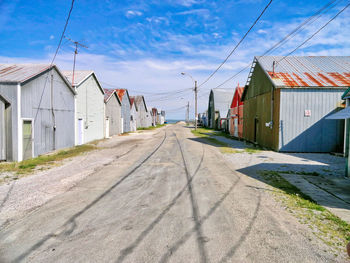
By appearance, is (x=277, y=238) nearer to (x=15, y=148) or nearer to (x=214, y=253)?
(x=214, y=253)

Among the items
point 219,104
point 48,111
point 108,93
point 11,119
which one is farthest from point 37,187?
point 219,104

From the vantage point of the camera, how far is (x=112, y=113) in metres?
29.3

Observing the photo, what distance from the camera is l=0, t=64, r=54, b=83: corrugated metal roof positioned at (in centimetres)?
1172

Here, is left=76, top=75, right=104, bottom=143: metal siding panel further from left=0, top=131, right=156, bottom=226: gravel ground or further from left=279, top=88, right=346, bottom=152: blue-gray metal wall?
left=279, top=88, right=346, bottom=152: blue-gray metal wall

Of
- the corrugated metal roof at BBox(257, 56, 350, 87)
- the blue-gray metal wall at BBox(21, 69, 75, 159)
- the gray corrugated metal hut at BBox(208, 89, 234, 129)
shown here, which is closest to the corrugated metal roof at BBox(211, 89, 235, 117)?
the gray corrugated metal hut at BBox(208, 89, 234, 129)

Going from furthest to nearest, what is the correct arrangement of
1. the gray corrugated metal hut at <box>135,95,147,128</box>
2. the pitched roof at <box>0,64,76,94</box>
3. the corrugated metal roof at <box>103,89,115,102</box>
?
1. the gray corrugated metal hut at <box>135,95,147,128</box>
2. the corrugated metal roof at <box>103,89,115,102</box>
3. the pitched roof at <box>0,64,76,94</box>

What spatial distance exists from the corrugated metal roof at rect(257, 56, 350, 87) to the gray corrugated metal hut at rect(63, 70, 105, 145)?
14313mm

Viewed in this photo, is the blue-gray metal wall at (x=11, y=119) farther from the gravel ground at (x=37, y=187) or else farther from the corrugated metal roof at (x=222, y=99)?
the corrugated metal roof at (x=222, y=99)

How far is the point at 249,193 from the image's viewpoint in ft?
22.3

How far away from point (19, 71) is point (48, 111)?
257 centimetres

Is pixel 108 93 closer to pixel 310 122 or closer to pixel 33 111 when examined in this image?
pixel 33 111

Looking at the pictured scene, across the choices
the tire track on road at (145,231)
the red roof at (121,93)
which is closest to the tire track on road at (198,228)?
the tire track on road at (145,231)

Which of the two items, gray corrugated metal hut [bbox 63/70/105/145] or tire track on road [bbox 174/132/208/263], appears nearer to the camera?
tire track on road [bbox 174/132/208/263]

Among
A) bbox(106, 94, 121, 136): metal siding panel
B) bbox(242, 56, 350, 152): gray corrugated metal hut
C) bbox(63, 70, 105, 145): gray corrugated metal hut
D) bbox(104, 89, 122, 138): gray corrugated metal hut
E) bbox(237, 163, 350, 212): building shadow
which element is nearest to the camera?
bbox(237, 163, 350, 212): building shadow
